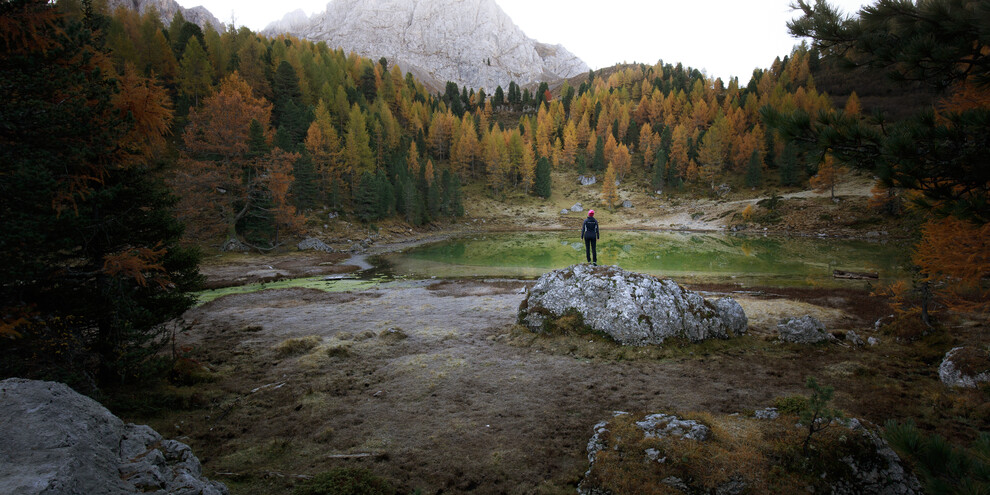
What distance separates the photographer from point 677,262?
35969 millimetres

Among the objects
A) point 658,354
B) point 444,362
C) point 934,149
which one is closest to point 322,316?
point 444,362

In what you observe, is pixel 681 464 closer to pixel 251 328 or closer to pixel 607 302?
pixel 607 302

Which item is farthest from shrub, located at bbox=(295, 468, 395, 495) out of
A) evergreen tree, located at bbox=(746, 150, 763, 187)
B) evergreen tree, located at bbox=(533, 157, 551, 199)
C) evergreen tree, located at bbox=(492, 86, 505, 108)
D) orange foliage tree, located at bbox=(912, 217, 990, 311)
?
evergreen tree, located at bbox=(492, 86, 505, 108)

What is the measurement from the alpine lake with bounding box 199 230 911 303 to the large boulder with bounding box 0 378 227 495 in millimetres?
20523

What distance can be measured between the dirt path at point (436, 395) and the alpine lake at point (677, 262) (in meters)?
11.7

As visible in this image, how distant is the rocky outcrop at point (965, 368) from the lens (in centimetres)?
797

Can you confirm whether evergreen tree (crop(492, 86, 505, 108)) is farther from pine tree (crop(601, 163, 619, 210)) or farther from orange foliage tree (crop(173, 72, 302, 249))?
orange foliage tree (crop(173, 72, 302, 249))

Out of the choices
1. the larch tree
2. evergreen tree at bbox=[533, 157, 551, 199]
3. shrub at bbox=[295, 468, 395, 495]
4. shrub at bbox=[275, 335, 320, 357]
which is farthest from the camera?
evergreen tree at bbox=[533, 157, 551, 199]

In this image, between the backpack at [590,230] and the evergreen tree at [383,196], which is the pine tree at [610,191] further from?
the backpack at [590,230]

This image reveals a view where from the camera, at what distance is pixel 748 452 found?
196 inches

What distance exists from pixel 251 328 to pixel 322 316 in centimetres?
290

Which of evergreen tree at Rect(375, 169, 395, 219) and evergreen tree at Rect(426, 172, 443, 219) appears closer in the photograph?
evergreen tree at Rect(375, 169, 395, 219)

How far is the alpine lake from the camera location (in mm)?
26203

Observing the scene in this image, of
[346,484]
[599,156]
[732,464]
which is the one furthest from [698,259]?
[599,156]
